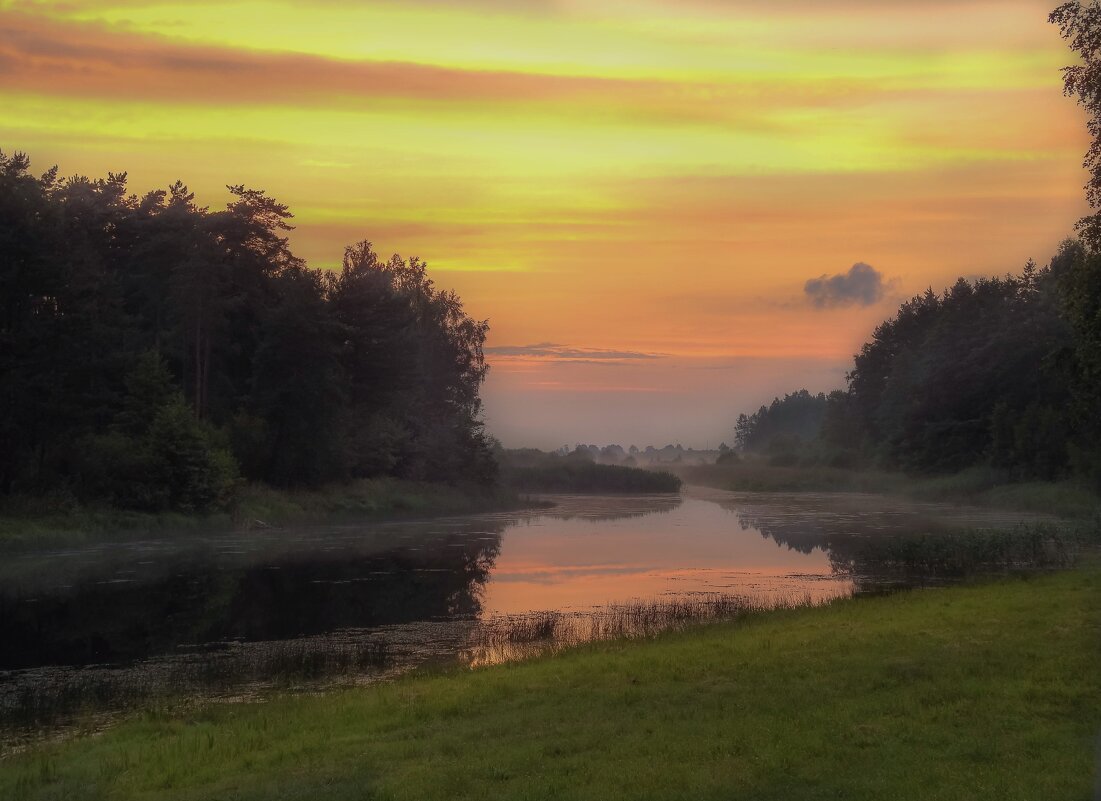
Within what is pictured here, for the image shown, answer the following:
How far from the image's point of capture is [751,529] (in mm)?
68812

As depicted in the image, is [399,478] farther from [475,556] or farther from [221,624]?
[221,624]

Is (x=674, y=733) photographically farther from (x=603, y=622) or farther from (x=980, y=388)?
(x=980, y=388)

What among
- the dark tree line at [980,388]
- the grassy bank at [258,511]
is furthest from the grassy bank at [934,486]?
the grassy bank at [258,511]

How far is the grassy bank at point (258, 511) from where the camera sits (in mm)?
50031

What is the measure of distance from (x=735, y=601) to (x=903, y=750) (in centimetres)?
1963

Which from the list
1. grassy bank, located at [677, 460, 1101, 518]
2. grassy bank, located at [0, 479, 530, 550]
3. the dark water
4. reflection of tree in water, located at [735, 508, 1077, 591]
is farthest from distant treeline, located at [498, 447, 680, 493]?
reflection of tree in water, located at [735, 508, 1077, 591]

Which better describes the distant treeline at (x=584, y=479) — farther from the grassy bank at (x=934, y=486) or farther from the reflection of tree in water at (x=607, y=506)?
the grassy bank at (x=934, y=486)

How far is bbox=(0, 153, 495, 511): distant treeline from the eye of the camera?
55.0 m

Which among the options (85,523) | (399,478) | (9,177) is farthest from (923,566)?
(399,478)

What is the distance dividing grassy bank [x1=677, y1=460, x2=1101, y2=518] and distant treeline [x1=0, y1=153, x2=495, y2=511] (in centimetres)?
4324

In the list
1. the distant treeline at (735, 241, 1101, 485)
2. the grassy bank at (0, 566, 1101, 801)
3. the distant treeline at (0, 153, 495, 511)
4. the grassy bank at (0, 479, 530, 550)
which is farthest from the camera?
the distant treeline at (735, 241, 1101, 485)

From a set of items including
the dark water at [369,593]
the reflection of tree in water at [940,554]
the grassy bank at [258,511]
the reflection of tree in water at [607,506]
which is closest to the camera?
the dark water at [369,593]

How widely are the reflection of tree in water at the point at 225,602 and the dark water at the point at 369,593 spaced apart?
10 centimetres

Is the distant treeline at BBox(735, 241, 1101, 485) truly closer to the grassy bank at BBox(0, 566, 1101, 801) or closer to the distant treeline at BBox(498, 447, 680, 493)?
the distant treeline at BBox(498, 447, 680, 493)
